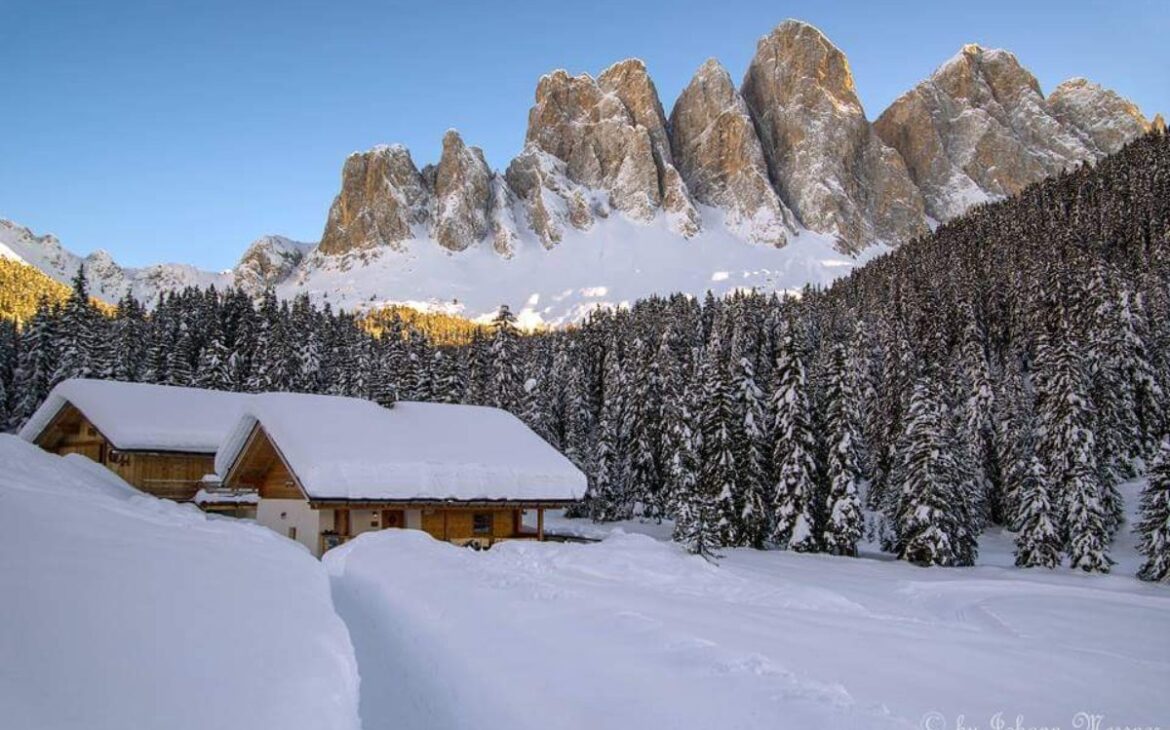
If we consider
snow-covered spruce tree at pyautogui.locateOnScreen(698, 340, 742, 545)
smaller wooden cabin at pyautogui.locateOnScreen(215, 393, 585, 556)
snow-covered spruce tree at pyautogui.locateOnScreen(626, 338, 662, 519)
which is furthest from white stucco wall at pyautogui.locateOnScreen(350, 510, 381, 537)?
snow-covered spruce tree at pyautogui.locateOnScreen(626, 338, 662, 519)

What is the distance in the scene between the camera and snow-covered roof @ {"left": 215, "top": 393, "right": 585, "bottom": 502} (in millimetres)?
24094

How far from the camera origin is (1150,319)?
5281 cm

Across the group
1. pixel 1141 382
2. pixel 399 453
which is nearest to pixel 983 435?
pixel 1141 382

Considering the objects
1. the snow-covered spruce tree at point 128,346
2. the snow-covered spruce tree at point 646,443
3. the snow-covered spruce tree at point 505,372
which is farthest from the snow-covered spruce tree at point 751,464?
the snow-covered spruce tree at point 128,346

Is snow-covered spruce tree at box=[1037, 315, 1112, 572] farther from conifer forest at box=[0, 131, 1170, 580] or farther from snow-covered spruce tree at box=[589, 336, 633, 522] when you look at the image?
snow-covered spruce tree at box=[589, 336, 633, 522]

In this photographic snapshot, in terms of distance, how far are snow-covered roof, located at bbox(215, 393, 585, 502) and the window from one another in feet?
7.20

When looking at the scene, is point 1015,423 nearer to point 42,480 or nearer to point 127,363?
point 42,480

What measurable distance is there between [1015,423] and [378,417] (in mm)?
36860

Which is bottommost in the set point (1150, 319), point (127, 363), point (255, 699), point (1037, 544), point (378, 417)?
point (1037, 544)

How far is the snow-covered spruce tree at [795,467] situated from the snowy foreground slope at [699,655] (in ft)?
55.9

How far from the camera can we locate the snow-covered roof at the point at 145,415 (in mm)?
33656

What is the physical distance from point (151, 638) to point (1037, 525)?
115 ft

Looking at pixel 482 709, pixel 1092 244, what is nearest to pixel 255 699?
pixel 482 709

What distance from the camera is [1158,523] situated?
27328mm
